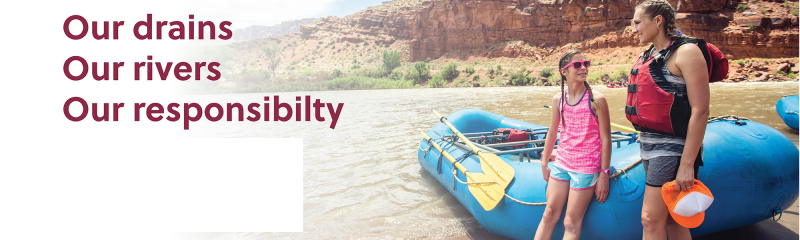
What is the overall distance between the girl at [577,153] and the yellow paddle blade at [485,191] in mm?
527

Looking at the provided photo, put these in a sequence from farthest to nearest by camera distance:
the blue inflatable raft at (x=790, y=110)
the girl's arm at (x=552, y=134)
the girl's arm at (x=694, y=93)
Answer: the blue inflatable raft at (x=790, y=110) → the girl's arm at (x=552, y=134) → the girl's arm at (x=694, y=93)

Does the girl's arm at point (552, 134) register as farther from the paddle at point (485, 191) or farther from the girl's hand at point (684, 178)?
the girl's hand at point (684, 178)

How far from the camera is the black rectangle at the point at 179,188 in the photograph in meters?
3.89

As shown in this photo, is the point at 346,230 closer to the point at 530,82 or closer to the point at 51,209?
the point at 51,209

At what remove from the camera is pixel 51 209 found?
4383 millimetres

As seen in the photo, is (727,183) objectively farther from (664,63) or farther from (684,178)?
(664,63)

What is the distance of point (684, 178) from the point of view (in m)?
1.57

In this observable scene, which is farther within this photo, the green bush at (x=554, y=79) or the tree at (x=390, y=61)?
the tree at (x=390, y=61)

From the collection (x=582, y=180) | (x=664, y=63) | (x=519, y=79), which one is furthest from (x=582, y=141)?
(x=519, y=79)

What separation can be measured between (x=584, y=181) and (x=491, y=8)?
4587 centimetres

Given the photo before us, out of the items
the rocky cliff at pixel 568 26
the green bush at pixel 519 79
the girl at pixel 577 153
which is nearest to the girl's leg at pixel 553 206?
the girl at pixel 577 153

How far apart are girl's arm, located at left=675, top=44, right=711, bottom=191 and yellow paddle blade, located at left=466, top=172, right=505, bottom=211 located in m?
1.31

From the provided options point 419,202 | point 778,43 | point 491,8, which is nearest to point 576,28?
point 491,8

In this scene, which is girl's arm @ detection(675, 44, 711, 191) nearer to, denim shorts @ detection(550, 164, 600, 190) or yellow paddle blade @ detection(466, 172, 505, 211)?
denim shorts @ detection(550, 164, 600, 190)
